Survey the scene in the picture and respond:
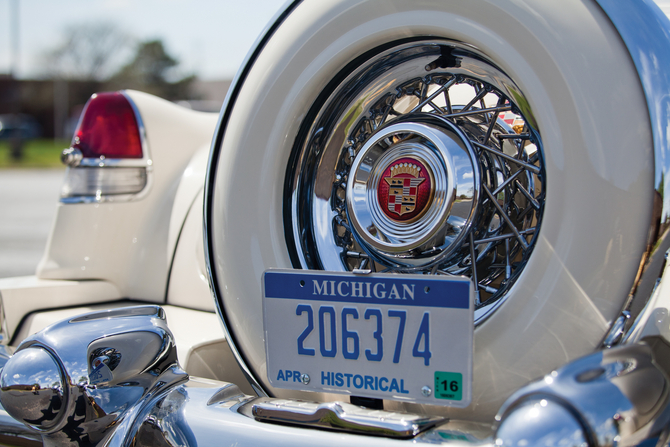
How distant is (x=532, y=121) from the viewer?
1170 millimetres

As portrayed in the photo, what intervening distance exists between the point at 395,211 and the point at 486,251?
209 mm

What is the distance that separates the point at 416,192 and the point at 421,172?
0.14 ft

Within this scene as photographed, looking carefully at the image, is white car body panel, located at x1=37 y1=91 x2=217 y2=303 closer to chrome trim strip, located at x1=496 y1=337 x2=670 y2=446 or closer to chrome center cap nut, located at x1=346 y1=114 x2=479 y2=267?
chrome center cap nut, located at x1=346 y1=114 x2=479 y2=267

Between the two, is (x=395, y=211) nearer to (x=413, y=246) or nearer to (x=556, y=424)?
(x=413, y=246)

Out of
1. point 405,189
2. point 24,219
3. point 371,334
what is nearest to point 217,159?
point 405,189

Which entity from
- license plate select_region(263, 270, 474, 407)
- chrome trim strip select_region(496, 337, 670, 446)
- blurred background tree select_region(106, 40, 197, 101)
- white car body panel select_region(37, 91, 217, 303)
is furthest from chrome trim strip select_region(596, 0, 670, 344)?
blurred background tree select_region(106, 40, 197, 101)

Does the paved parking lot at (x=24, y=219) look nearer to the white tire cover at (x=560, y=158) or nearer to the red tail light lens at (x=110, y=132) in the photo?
the red tail light lens at (x=110, y=132)

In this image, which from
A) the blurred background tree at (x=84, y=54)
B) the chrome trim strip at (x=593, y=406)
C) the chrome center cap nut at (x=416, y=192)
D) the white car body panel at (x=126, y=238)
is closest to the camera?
the chrome trim strip at (x=593, y=406)

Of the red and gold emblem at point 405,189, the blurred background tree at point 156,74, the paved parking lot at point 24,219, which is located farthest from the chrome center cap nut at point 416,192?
the blurred background tree at point 156,74

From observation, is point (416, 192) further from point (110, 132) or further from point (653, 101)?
point (110, 132)

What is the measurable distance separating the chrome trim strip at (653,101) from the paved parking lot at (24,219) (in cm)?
274

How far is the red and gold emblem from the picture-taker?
4.18 feet

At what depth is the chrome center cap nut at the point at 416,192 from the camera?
1263mm

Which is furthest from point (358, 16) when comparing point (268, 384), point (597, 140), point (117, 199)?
point (117, 199)
